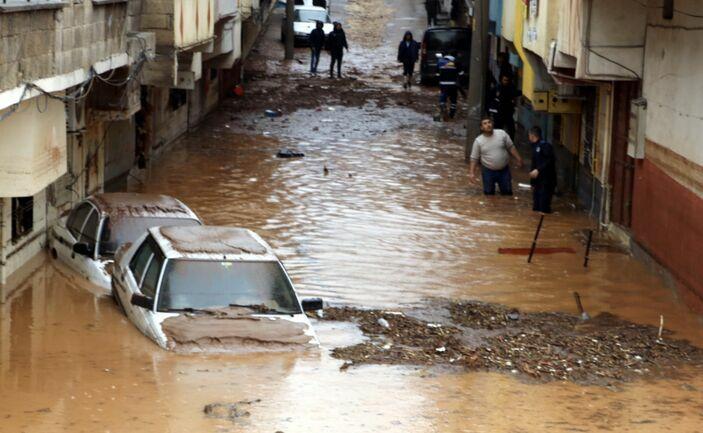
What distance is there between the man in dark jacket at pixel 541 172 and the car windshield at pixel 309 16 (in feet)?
102

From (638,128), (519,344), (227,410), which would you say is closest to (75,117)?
(638,128)

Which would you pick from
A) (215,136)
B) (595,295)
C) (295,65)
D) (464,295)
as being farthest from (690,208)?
(295,65)

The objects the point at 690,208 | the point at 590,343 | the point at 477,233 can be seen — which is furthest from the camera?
the point at 477,233

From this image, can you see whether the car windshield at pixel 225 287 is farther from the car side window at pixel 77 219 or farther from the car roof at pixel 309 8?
the car roof at pixel 309 8

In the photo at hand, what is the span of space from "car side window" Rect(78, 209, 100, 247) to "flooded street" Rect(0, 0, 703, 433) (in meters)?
0.51

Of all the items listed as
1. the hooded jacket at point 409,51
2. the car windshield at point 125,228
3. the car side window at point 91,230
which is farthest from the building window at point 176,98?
the car windshield at point 125,228

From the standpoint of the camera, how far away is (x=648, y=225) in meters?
18.7

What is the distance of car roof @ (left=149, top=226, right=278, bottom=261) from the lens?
1322 cm

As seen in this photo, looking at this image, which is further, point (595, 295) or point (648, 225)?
point (648, 225)

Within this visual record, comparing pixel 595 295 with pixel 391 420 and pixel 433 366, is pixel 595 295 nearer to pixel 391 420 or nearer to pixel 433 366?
pixel 433 366

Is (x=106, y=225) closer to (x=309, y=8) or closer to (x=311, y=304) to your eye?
(x=311, y=304)

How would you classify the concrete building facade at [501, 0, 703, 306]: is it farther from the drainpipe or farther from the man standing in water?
the man standing in water

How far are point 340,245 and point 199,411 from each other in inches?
361

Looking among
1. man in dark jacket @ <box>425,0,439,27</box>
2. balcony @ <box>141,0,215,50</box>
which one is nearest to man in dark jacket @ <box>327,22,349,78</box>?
man in dark jacket @ <box>425,0,439,27</box>
